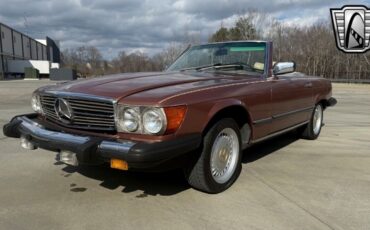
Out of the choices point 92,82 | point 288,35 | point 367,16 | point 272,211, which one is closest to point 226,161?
point 272,211

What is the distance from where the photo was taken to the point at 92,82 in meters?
4.30

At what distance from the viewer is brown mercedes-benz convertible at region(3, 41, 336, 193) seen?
3.52 m

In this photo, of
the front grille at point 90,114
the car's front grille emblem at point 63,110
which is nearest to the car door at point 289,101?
the front grille at point 90,114

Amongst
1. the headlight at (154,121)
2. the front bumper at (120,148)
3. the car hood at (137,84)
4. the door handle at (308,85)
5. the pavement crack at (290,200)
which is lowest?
the pavement crack at (290,200)

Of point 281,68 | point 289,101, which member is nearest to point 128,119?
point 281,68

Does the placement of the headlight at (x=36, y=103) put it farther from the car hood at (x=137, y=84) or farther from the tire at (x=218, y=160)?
the tire at (x=218, y=160)

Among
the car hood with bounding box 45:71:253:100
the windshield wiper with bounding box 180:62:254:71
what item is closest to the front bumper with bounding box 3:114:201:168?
the car hood with bounding box 45:71:253:100

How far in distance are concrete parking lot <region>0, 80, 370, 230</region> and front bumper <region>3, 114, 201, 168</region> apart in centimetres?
53

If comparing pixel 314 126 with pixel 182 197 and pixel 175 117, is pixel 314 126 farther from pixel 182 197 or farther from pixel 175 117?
pixel 175 117

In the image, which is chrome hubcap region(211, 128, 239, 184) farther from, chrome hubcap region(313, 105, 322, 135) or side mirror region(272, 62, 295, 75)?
chrome hubcap region(313, 105, 322, 135)

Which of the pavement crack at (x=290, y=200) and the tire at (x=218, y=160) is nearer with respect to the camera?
the pavement crack at (x=290, y=200)

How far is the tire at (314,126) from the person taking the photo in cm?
708

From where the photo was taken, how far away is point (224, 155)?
441 centimetres

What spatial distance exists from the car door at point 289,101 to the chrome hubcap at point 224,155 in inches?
36.8
